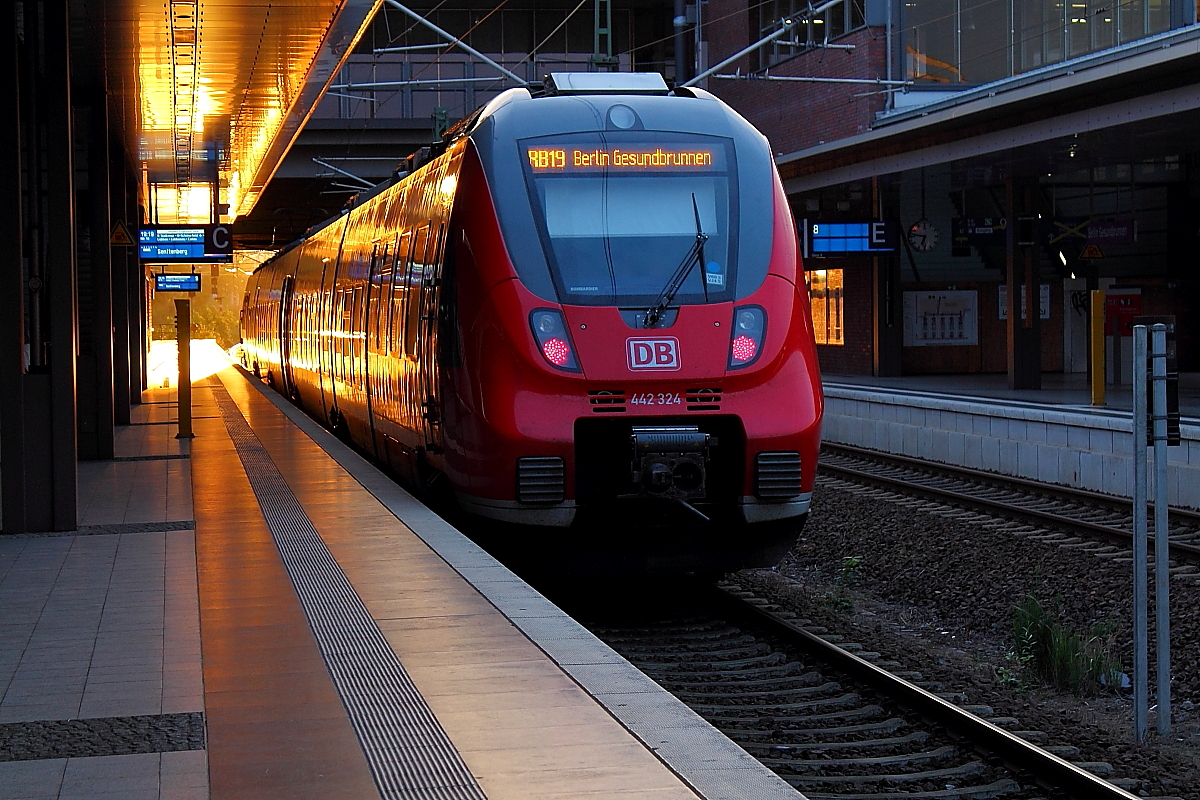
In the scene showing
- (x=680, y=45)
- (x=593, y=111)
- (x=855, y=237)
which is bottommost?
(x=593, y=111)

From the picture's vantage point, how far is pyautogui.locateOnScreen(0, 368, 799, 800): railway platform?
4.51m

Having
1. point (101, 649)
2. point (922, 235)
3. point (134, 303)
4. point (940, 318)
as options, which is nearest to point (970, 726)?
point (101, 649)

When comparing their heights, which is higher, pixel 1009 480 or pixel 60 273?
pixel 60 273

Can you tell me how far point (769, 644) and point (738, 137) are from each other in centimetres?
329

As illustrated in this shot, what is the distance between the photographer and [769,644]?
842cm

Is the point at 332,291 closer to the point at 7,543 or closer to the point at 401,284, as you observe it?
the point at 401,284

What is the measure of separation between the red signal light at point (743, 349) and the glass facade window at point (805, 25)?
69.1ft

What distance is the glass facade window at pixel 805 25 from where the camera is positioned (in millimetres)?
30328

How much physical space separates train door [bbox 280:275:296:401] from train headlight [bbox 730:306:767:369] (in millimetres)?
16783

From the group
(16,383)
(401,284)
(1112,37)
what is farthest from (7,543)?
(1112,37)

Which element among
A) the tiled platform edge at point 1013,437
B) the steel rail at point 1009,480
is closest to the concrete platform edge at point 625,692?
the steel rail at point 1009,480

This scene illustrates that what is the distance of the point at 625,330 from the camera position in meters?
8.82

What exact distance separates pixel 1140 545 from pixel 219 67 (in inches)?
461

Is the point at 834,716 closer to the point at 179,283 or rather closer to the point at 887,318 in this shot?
the point at 887,318
